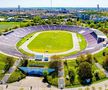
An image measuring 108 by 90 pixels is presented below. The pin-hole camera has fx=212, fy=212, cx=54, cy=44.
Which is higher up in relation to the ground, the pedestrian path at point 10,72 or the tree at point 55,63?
the tree at point 55,63

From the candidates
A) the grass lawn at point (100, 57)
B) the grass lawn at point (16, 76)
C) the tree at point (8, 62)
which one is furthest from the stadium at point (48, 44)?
the grass lawn at point (16, 76)

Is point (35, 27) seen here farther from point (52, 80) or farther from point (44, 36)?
point (52, 80)

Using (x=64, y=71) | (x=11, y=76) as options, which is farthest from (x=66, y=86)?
(x=11, y=76)

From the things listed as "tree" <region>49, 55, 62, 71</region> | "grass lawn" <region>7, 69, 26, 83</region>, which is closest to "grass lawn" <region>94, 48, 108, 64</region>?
"tree" <region>49, 55, 62, 71</region>

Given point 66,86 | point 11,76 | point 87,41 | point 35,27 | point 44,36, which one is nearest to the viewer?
point 66,86

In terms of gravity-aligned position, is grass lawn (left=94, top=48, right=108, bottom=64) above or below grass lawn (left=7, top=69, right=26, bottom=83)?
above

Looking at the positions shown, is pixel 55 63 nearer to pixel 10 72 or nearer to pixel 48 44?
pixel 10 72

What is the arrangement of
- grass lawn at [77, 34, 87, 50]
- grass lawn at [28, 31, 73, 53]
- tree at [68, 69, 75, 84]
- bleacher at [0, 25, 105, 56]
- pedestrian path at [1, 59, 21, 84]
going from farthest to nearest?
grass lawn at [77, 34, 87, 50] → grass lawn at [28, 31, 73, 53] → bleacher at [0, 25, 105, 56] → pedestrian path at [1, 59, 21, 84] → tree at [68, 69, 75, 84]

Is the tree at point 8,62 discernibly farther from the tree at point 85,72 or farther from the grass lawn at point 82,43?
the grass lawn at point 82,43

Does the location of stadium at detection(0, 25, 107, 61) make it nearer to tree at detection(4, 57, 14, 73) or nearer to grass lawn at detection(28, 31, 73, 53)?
grass lawn at detection(28, 31, 73, 53)
